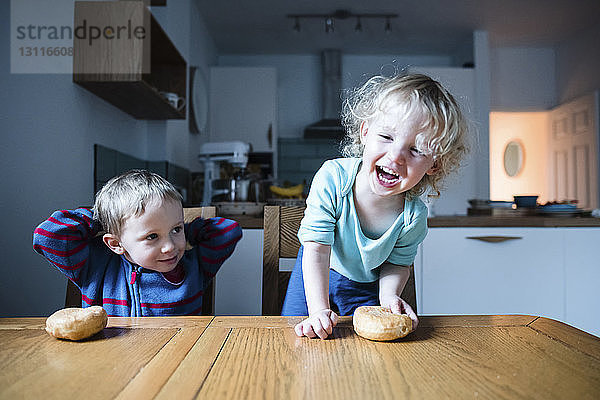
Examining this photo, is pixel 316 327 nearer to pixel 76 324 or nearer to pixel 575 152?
pixel 76 324

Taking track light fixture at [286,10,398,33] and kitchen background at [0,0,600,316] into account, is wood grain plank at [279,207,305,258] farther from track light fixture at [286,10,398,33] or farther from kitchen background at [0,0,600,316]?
track light fixture at [286,10,398,33]

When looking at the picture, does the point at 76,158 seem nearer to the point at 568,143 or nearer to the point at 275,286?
the point at 275,286

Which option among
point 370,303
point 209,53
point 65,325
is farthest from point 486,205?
point 209,53

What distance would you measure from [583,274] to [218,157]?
1.79 m

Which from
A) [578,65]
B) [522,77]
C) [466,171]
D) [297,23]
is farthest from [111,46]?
[522,77]

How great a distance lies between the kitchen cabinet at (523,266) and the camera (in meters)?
1.99

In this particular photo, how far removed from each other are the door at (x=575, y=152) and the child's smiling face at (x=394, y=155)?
13.6ft

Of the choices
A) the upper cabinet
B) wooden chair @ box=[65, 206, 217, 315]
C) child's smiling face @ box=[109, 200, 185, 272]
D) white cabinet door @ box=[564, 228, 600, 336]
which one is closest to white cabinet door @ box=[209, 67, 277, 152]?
the upper cabinet

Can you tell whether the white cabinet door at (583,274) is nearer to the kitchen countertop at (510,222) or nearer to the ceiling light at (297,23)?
the kitchen countertop at (510,222)

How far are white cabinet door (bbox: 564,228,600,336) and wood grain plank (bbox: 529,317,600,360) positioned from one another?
1.41 m

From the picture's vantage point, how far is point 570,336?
2.22 feet

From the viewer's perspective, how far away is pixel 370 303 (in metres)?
1.09

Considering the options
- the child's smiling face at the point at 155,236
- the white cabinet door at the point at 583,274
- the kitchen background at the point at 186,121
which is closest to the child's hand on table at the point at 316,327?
the child's smiling face at the point at 155,236

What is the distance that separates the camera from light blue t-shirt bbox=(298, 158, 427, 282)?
0.95 m
